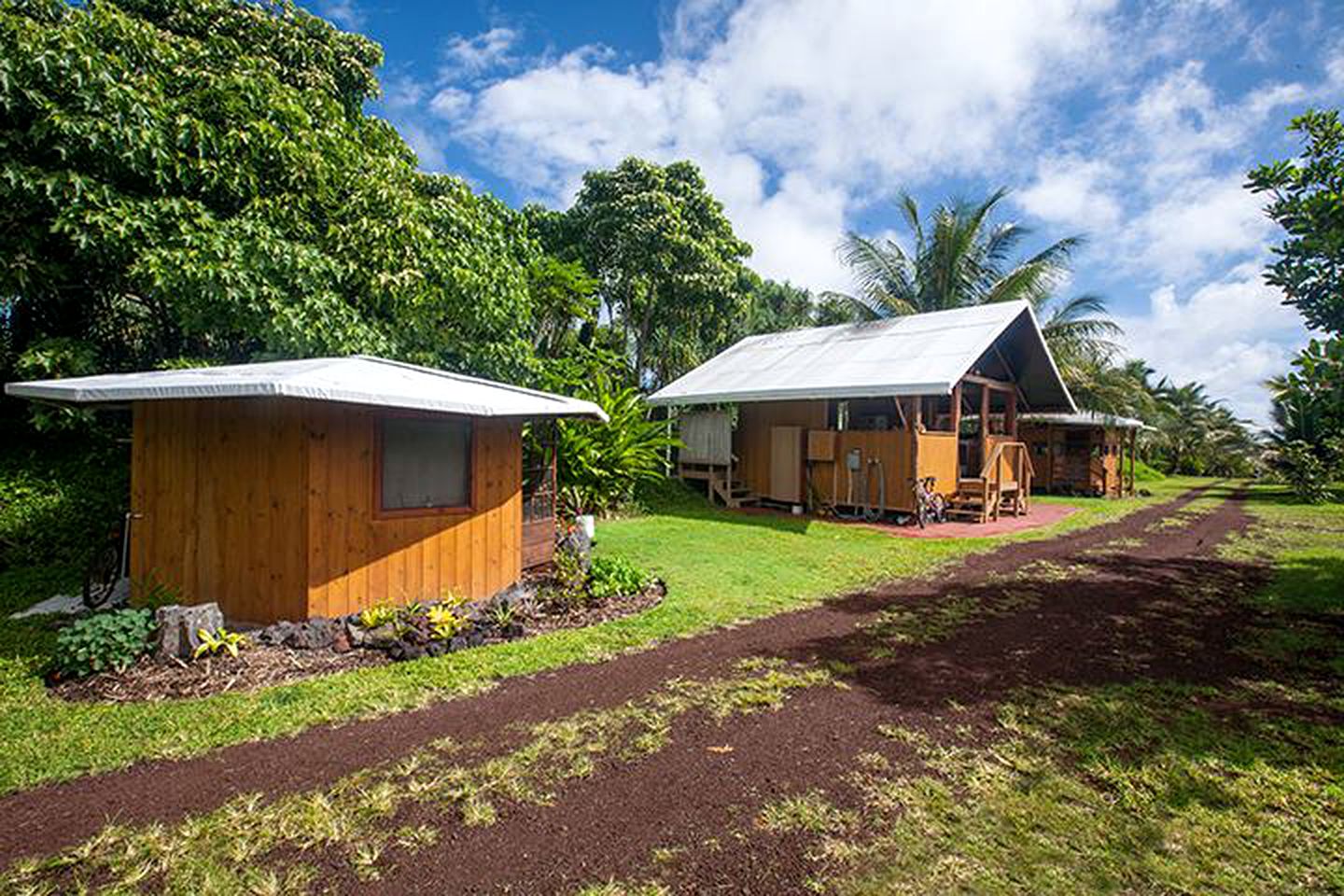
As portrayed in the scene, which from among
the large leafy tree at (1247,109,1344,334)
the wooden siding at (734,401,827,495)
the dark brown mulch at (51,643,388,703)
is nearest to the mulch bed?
the dark brown mulch at (51,643,388,703)

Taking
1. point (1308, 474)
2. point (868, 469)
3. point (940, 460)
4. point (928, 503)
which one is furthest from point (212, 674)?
point (1308, 474)

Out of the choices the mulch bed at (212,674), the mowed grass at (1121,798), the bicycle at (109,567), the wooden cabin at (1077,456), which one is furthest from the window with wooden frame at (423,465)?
the wooden cabin at (1077,456)

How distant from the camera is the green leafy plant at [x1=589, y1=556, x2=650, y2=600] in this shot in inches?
252

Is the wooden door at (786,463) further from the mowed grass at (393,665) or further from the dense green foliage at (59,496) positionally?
the dense green foliage at (59,496)

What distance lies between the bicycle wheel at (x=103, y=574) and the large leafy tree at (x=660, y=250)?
614 inches

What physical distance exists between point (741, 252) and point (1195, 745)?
2020 cm

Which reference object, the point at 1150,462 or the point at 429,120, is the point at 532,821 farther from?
the point at 1150,462

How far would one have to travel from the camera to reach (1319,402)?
5.18 metres

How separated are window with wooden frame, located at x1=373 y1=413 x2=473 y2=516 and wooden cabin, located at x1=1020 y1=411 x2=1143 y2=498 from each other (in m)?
20.0

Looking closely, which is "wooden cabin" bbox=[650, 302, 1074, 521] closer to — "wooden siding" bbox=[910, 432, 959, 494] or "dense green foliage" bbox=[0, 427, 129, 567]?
"wooden siding" bbox=[910, 432, 959, 494]

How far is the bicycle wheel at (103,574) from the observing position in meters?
5.63

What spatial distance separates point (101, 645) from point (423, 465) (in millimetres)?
2408

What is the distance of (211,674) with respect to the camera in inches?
162

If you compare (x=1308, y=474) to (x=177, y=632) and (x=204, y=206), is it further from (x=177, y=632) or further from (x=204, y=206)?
(x=204, y=206)
